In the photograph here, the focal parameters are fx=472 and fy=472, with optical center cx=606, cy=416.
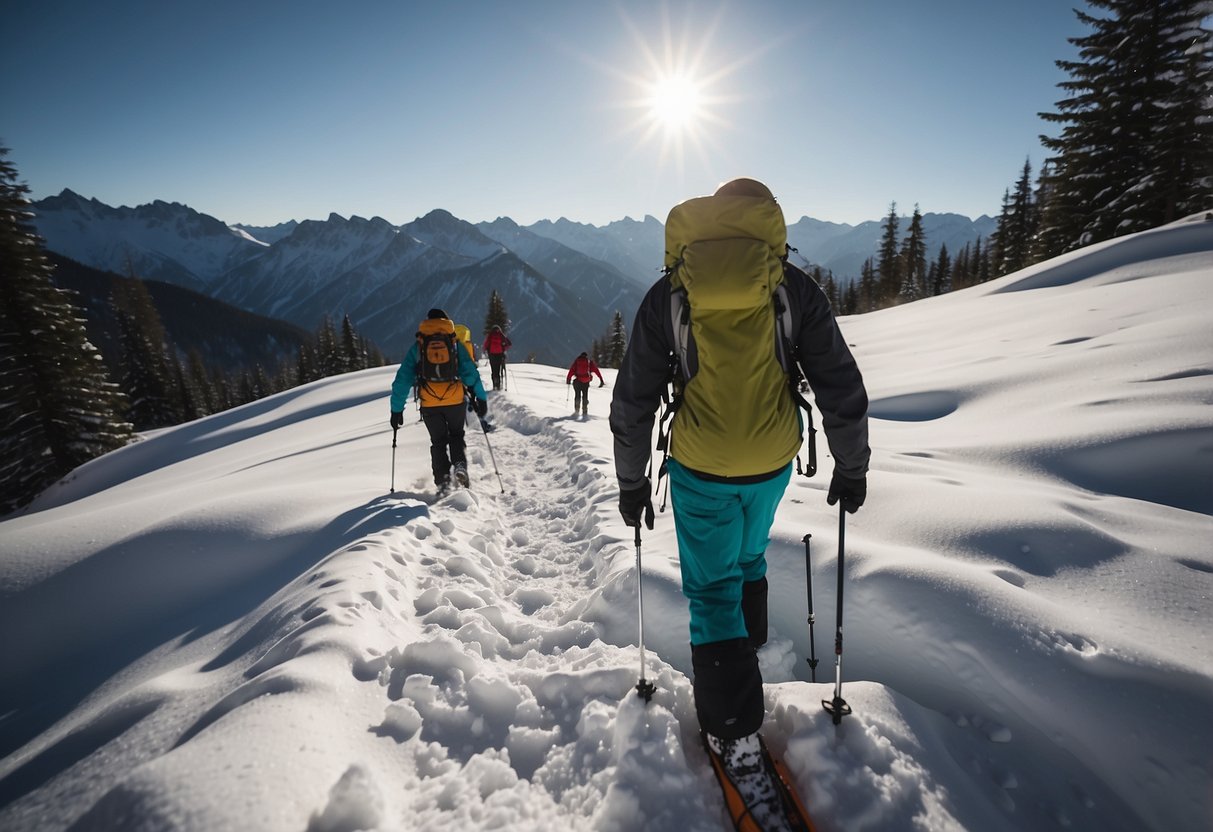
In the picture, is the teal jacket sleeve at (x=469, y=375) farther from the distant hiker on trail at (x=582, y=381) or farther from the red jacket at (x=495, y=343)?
the red jacket at (x=495, y=343)

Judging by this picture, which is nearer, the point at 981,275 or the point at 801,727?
the point at 801,727

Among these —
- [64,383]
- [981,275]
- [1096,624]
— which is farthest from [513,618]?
[981,275]

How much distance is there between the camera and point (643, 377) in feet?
8.49

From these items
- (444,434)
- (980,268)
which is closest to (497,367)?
(444,434)

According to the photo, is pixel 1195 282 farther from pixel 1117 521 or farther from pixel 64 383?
pixel 64 383

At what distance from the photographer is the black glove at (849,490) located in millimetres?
2689

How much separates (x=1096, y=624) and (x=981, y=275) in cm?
6505

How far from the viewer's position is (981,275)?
52.3 meters

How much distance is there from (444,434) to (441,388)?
74cm

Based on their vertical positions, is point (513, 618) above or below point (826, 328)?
below

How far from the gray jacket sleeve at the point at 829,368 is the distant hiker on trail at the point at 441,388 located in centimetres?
516

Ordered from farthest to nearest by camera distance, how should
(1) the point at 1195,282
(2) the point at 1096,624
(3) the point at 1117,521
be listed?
(1) the point at 1195,282, (3) the point at 1117,521, (2) the point at 1096,624

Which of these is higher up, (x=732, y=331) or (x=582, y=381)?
(x=732, y=331)

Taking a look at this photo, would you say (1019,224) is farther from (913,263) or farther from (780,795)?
(780,795)
